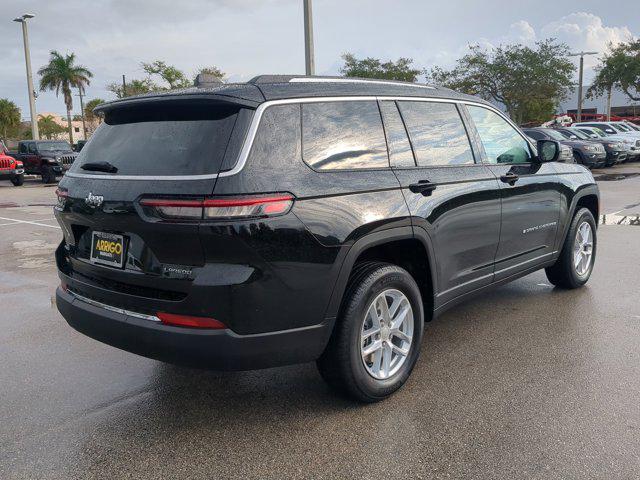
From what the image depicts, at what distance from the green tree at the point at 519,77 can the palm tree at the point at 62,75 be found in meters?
32.4

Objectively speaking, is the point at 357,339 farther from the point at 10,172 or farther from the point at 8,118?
the point at 8,118

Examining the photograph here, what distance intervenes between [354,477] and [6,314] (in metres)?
4.05

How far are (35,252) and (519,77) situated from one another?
37.8m

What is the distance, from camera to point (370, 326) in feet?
11.2

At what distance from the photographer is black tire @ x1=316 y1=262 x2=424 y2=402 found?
318 centimetres

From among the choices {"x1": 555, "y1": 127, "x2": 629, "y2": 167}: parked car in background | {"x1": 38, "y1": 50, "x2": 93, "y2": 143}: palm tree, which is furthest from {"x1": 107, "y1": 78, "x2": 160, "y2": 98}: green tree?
{"x1": 555, "y1": 127, "x2": 629, "y2": 167}: parked car in background

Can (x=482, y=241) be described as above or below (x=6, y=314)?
above

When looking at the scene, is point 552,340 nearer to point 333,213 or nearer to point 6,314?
point 333,213

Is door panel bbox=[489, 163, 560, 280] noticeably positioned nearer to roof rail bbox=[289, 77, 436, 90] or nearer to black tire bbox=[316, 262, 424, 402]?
roof rail bbox=[289, 77, 436, 90]

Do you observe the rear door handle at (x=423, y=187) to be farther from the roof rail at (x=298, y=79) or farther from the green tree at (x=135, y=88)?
the green tree at (x=135, y=88)

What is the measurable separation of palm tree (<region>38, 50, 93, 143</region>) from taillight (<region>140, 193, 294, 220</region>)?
5581 centimetres

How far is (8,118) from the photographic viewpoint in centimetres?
6625

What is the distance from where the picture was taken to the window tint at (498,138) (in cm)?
445

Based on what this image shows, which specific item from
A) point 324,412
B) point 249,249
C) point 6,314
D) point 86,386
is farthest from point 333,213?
point 6,314
